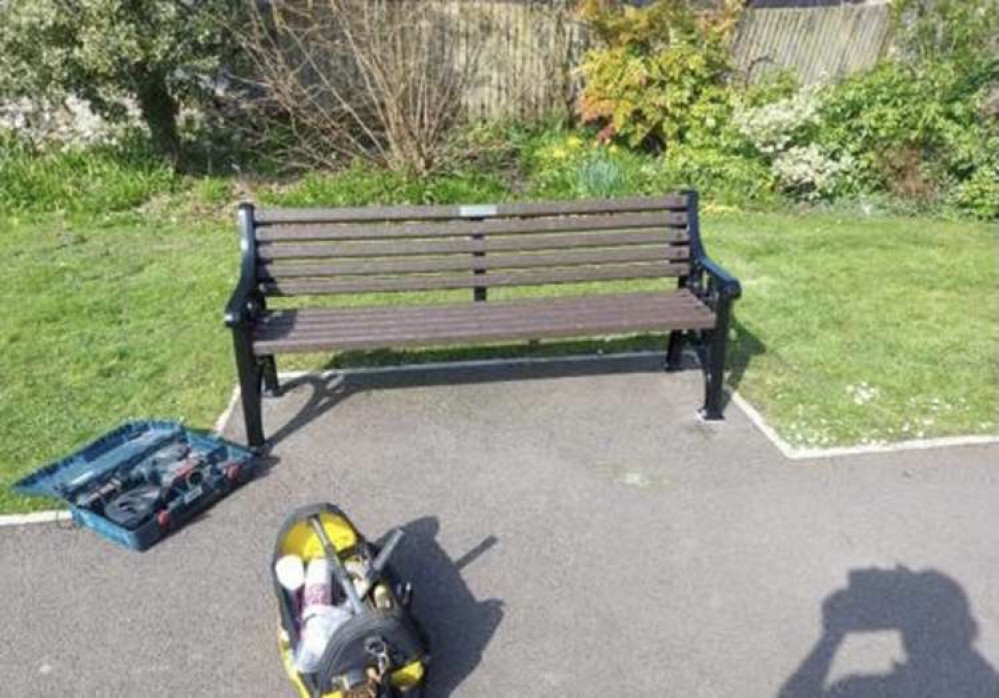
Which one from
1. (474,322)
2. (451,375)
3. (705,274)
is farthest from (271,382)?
(705,274)

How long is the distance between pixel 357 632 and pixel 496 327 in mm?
1935

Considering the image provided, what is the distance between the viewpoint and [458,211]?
438cm

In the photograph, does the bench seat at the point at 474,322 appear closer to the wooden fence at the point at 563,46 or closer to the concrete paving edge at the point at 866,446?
the concrete paving edge at the point at 866,446

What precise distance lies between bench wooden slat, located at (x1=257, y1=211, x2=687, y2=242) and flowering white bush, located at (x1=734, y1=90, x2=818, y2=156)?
4621 mm

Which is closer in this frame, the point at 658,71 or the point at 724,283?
the point at 724,283

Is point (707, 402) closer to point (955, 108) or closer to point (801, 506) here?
point (801, 506)

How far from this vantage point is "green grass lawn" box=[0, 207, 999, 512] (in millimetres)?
4270

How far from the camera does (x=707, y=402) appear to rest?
4.27 meters

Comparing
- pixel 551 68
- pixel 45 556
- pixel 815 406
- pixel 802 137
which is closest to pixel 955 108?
pixel 802 137

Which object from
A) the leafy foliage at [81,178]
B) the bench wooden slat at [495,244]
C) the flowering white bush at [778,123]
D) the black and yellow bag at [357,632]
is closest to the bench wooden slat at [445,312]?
the bench wooden slat at [495,244]

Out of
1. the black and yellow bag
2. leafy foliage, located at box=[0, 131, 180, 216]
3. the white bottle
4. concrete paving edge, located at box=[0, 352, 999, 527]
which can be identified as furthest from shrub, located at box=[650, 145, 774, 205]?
the white bottle

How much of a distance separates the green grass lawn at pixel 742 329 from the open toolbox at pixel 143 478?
0.23 meters

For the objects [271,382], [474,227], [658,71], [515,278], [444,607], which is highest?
[658,71]

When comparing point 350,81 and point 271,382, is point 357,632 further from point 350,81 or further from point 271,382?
point 350,81
